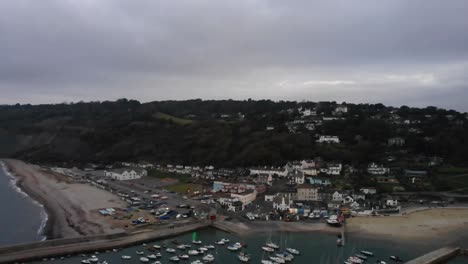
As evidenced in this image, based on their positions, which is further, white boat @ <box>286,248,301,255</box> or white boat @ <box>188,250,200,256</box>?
white boat @ <box>286,248,301,255</box>

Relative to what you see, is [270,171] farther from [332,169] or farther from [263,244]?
[263,244]

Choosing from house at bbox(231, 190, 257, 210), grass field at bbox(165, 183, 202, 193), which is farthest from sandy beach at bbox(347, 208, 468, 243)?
grass field at bbox(165, 183, 202, 193)

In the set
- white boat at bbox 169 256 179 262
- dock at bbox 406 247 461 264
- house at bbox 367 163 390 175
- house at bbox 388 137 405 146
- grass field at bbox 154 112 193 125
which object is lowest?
white boat at bbox 169 256 179 262

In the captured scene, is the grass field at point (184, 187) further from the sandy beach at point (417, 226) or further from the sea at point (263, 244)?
the sandy beach at point (417, 226)

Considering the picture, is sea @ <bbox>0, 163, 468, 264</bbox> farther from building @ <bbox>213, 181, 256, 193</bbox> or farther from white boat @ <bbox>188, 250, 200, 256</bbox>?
building @ <bbox>213, 181, 256, 193</bbox>

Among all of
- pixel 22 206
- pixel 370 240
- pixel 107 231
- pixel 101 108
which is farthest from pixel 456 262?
pixel 101 108

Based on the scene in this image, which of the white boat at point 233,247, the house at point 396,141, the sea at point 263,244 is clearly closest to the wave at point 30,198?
the sea at point 263,244
